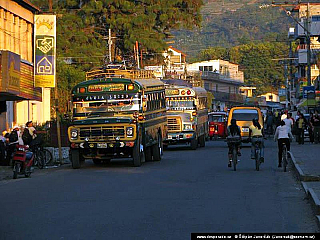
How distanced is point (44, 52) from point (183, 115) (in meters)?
7.88

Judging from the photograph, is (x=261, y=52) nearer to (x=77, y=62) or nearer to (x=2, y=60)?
(x=77, y=62)

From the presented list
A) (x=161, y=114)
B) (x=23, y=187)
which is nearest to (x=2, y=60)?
(x=161, y=114)

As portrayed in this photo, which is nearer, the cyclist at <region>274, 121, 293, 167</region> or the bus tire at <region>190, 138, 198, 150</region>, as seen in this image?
the cyclist at <region>274, 121, 293, 167</region>

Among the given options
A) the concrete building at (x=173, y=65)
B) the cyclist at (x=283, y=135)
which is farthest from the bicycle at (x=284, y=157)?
the concrete building at (x=173, y=65)

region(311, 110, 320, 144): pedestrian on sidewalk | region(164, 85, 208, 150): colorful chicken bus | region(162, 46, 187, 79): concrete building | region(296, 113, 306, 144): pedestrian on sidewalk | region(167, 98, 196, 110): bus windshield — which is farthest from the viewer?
region(162, 46, 187, 79): concrete building

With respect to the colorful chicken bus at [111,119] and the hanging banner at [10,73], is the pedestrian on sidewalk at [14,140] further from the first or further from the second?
the hanging banner at [10,73]

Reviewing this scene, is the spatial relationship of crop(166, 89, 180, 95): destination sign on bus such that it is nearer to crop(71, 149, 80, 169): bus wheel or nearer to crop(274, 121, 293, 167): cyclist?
crop(71, 149, 80, 169): bus wheel

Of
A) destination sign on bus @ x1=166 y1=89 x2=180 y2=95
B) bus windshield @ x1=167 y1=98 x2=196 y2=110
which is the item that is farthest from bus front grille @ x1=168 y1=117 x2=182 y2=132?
destination sign on bus @ x1=166 y1=89 x2=180 y2=95

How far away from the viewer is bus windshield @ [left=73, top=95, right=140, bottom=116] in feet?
86.1

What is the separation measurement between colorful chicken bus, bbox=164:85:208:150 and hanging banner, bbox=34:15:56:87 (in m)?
6.82

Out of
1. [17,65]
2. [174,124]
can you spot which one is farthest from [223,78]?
[17,65]

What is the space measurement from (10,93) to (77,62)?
102ft

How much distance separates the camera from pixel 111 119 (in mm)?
25344

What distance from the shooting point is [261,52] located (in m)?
139
